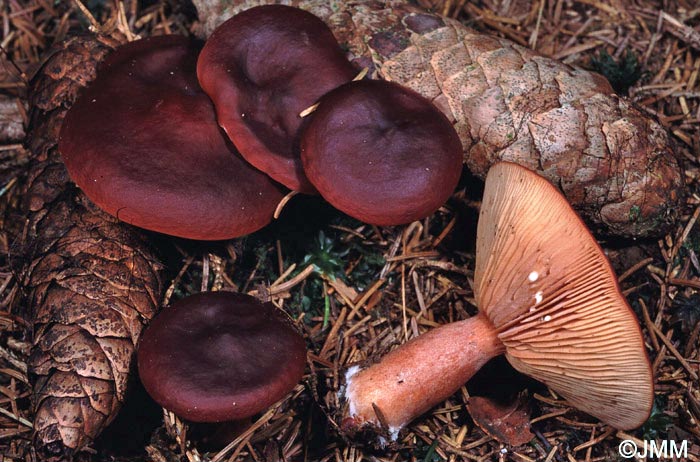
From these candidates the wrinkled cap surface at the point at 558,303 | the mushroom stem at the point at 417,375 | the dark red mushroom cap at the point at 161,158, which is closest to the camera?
the wrinkled cap surface at the point at 558,303

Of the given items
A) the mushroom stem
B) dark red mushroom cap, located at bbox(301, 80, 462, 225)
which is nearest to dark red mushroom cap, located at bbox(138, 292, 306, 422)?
the mushroom stem

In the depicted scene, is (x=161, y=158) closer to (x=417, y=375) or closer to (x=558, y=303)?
(x=417, y=375)

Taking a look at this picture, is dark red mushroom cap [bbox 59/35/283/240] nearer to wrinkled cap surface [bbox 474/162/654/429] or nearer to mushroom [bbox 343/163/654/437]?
mushroom [bbox 343/163/654/437]

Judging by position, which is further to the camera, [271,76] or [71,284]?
[271,76]

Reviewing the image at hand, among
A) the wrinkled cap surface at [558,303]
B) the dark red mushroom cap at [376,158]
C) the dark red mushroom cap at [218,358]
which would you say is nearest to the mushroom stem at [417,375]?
the wrinkled cap surface at [558,303]

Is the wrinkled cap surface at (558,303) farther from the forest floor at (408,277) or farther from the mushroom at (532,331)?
the forest floor at (408,277)

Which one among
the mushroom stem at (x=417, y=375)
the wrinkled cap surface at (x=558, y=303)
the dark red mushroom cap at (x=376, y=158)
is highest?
the dark red mushroom cap at (x=376, y=158)

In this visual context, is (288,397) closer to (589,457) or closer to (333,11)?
(589,457)

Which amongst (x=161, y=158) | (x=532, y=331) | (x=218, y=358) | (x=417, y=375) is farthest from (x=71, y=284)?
(x=532, y=331)
